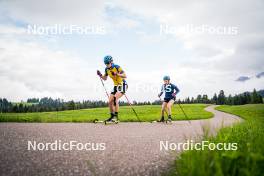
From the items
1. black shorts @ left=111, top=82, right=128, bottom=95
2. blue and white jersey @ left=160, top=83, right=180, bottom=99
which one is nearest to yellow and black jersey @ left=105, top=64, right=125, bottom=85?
black shorts @ left=111, top=82, right=128, bottom=95

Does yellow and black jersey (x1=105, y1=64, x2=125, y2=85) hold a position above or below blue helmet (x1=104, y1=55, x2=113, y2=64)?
below

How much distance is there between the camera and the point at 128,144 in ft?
18.1

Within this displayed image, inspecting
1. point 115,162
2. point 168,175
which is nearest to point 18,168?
point 115,162

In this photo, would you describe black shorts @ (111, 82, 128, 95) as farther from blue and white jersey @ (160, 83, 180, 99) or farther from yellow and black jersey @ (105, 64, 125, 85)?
blue and white jersey @ (160, 83, 180, 99)

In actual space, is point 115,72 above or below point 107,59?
below

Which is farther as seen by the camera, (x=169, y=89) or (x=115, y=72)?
(x=169, y=89)

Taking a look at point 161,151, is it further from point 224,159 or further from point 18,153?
point 18,153

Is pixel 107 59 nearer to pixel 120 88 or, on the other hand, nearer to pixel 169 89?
pixel 120 88

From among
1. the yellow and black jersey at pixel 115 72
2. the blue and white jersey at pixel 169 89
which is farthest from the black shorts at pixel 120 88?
the blue and white jersey at pixel 169 89

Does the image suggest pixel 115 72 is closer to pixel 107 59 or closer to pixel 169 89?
pixel 107 59

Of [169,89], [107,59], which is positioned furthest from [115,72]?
[169,89]

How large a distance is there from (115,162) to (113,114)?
702cm

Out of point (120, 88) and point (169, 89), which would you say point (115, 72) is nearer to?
point (120, 88)

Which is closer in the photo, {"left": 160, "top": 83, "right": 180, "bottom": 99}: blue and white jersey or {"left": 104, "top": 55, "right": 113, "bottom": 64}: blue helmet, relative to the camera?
{"left": 104, "top": 55, "right": 113, "bottom": 64}: blue helmet
